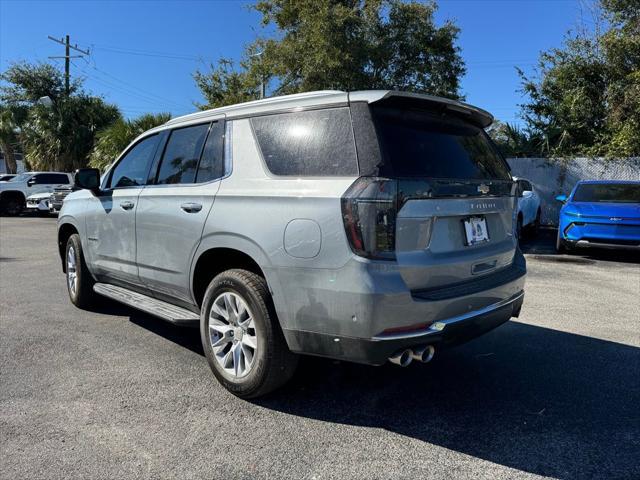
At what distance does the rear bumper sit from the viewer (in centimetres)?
275

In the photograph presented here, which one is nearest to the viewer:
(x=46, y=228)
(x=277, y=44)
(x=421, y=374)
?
(x=421, y=374)

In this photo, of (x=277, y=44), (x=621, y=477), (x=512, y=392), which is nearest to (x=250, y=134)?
(x=512, y=392)

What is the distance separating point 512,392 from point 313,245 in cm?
188

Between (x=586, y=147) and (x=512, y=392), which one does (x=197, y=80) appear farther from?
(x=512, y=392)

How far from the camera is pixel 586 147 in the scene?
53.1 ft

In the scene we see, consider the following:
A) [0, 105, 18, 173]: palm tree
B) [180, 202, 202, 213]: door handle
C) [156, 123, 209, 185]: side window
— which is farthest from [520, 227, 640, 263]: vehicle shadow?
[0, 105, 18, 173]: palm tree

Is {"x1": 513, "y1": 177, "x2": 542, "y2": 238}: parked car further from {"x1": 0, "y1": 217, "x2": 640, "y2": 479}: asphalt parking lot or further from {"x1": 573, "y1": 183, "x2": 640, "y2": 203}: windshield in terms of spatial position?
{"x1": 0, "y1": 217, "x2": 640, "y2": 479}: asphalt parking lot

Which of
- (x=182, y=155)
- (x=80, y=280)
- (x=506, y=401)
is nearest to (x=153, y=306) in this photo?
(x=182, y=155)

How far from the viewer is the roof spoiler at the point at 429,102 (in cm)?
297

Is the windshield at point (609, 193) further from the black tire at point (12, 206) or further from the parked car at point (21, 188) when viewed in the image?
the black tire at point (12, 206)

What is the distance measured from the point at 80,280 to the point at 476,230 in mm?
4219

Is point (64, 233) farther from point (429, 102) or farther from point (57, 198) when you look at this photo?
point (57, 198)

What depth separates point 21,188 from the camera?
67.0 ft

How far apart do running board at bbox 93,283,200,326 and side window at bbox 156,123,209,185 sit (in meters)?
1.00
